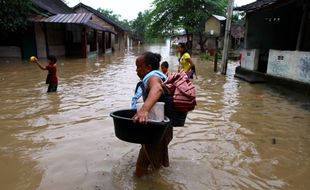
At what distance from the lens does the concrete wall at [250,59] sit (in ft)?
41.2

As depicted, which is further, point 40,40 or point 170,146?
point 40,40

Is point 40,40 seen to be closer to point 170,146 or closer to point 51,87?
point 51,87

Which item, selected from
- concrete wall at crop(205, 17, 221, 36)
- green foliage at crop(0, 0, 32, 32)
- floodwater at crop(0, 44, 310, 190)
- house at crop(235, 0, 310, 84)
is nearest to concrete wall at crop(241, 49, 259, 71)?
house at crop(235, 0, 310, 84)

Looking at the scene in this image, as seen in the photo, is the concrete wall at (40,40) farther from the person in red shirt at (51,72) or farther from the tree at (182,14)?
the tree at (182,14)

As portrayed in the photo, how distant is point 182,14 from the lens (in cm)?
3341

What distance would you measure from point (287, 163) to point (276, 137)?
3.77ft

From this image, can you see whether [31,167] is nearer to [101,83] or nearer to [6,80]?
[101,83]

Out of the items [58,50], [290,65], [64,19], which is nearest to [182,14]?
[58,50]

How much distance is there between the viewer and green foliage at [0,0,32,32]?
50.4 ft

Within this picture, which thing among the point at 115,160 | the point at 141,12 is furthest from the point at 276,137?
the point at 141,12

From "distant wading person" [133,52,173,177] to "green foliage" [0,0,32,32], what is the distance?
580 inches

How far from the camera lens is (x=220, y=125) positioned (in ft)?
19.5

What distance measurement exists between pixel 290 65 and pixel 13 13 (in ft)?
46.1

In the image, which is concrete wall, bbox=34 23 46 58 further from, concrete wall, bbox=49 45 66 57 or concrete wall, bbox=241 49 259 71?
concrete wall, bbox=241 49 259 71
